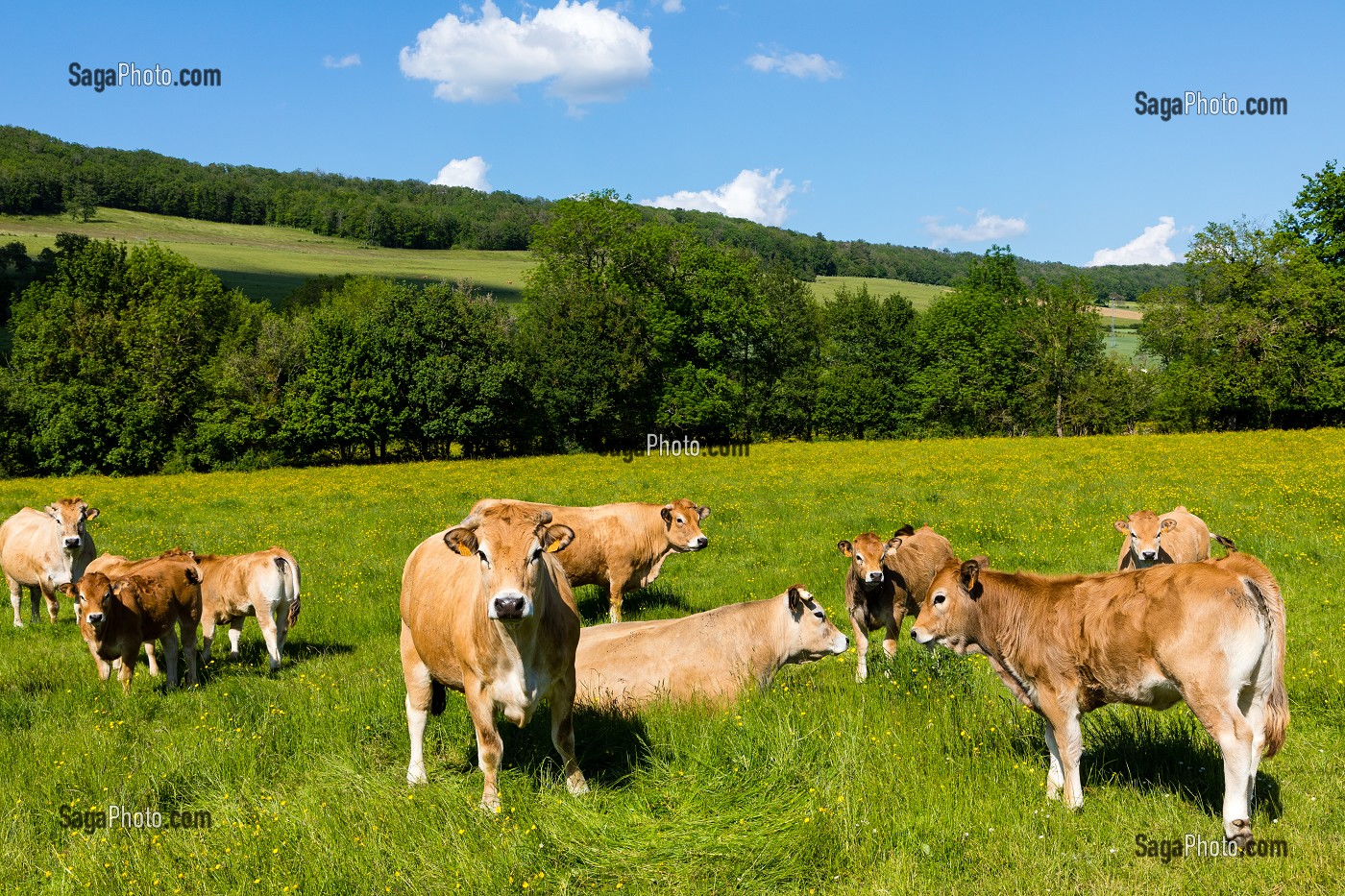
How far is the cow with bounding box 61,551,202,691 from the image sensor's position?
9.81m

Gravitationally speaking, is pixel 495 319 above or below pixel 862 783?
above

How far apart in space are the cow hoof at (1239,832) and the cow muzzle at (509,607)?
467cm

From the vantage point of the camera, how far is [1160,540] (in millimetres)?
12805

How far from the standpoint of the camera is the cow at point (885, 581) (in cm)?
984

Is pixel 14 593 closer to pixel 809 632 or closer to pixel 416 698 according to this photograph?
pixel 416 698

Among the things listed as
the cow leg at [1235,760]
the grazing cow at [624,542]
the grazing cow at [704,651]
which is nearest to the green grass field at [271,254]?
the grazing cow at [624,542]

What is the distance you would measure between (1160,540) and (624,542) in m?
8.58

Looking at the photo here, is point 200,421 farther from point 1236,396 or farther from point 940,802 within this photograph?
point 1236,396

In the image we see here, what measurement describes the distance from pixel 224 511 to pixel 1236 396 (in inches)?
2234

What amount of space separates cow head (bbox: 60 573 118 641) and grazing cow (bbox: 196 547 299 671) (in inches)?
67.5

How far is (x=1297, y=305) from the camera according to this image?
165ft

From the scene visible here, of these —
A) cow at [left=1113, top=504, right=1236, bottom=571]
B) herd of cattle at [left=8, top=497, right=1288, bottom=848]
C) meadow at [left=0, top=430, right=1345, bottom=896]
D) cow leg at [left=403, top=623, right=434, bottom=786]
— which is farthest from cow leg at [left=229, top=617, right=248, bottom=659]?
cow at [left=1113, top=504, right=1236, bottom=571]

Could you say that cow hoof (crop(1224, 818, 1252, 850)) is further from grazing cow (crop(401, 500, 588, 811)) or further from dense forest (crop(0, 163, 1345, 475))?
dense forest (crop(0, 163, 1345, 475))

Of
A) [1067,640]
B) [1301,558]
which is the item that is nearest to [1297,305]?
[1301,558]
